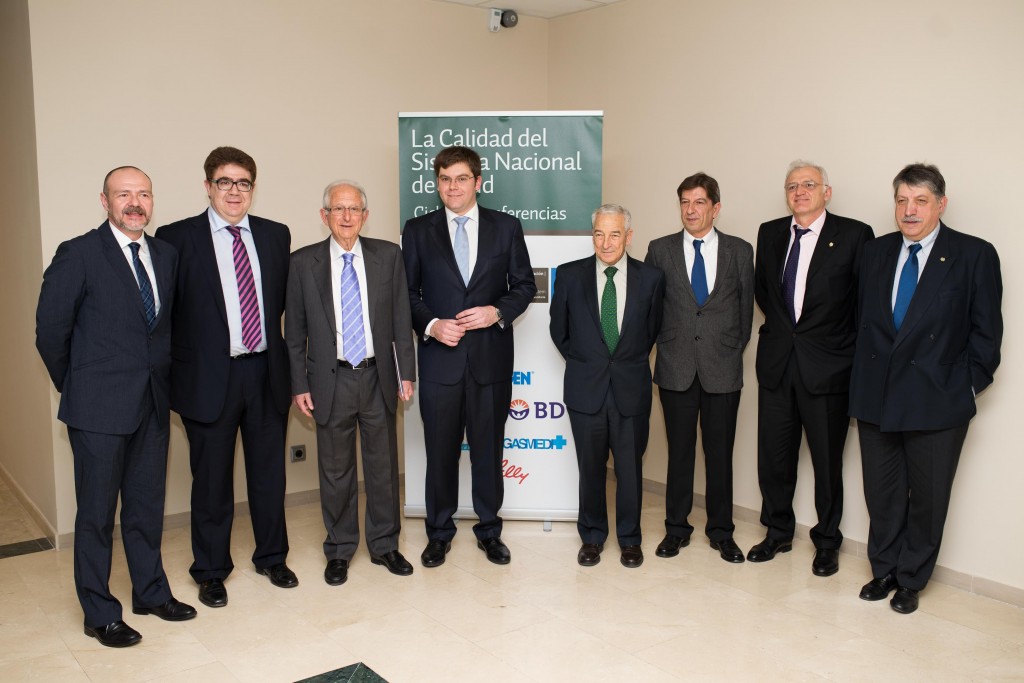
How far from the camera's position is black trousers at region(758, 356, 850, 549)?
452 centimetres

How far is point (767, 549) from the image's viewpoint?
4758 mm

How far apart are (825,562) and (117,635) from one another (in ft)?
10.7

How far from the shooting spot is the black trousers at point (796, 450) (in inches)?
178

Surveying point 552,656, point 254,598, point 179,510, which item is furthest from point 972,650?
point 179,510

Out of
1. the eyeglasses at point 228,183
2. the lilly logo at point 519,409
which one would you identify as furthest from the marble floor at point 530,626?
the eyeglasses at point 228,183

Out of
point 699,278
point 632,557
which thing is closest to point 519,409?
point 632,557

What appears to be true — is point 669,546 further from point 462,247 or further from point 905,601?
point 462,247

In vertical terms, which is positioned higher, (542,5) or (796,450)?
(542,5)

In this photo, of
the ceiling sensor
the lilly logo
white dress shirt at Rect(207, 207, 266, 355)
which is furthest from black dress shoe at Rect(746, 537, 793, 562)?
the ceiling sensor

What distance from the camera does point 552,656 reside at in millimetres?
3625

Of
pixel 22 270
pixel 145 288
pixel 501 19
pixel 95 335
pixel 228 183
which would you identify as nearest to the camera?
pixel 95 335

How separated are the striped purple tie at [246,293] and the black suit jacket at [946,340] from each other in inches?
110

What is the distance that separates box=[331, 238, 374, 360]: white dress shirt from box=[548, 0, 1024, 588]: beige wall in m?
2.30

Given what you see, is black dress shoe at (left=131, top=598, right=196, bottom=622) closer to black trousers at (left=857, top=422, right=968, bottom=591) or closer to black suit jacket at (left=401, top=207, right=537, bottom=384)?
black suit jacket at (left=401, top=207, right=537, bottom=384)
